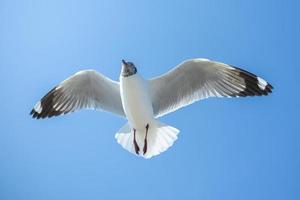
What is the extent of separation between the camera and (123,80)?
5.43 meters

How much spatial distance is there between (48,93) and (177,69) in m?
1.10

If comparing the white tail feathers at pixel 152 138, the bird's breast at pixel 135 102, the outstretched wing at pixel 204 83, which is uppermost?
the outstretched wing at pixel 204 83

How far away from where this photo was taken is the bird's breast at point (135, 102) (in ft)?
17.6

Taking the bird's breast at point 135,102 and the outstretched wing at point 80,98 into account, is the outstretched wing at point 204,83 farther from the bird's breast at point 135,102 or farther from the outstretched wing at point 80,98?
the outstretched wing at point 80,98

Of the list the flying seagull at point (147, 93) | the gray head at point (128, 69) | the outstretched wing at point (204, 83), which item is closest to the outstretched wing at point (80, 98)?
the flying seagull at point (147, 93)

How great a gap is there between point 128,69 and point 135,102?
28 centimetres

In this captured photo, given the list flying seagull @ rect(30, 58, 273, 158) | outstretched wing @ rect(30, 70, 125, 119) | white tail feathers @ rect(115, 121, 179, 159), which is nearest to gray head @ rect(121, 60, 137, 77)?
flying seagull @ rect(30, 58, 273, 158)

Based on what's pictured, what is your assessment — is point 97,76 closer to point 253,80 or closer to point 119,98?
point 119,98

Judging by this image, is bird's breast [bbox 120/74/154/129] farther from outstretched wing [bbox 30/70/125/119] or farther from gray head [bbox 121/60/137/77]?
outstretched wing [bbox 30/70/125/119]

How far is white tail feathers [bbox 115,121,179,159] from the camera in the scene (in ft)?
17.6

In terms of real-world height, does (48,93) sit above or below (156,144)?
above

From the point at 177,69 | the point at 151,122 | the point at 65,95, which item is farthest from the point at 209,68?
the point at 65,95

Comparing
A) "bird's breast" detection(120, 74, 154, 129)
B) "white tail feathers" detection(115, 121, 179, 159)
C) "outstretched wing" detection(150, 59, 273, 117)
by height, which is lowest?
"white tail feathers" detection(115, 121, 179, 159)

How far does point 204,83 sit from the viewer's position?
564 cm
